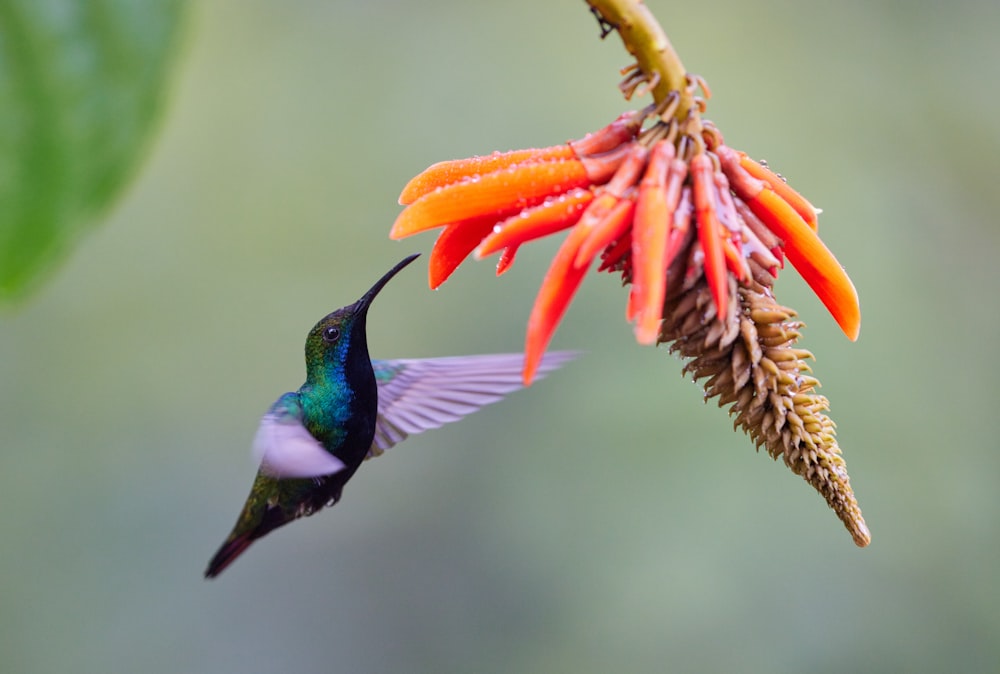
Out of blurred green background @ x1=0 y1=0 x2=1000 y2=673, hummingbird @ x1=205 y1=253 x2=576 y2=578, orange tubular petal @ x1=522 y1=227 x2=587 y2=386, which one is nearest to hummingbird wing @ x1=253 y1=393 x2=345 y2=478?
hummingbird @ x1=205 y1=253 x2=576 y2=578

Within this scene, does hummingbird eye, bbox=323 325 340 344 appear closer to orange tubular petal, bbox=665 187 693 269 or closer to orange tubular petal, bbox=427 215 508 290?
orange tubular petal, bbox=427 215 508 290

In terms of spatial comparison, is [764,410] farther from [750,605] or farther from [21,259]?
[750,605]

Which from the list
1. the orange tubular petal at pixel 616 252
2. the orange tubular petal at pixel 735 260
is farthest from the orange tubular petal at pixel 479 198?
the orange tubular petal at pixel 735 260

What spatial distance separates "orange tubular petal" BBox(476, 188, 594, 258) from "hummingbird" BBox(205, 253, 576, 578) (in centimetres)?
71

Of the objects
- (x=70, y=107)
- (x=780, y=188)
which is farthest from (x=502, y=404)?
(x=70, y=107)

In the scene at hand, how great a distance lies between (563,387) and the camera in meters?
3.89

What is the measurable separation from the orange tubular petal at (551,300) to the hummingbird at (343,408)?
78 cm

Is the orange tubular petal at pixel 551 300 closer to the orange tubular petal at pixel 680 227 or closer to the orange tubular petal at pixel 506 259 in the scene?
the orange tubular petal at pixel 680 227

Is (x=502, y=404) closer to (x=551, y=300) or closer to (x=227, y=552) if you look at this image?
(x=227, y=552)

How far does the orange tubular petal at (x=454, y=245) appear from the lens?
137 centimetres

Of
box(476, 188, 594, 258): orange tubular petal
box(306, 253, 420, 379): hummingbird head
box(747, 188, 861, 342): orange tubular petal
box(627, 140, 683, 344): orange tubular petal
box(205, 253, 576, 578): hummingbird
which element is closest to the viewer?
box(627, 140, 683, 344): orange tubular petal

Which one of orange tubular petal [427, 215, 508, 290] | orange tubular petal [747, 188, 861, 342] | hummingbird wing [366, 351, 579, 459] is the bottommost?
orange tubular petal [747, 188, 861, 342]

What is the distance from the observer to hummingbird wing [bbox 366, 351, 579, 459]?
2.23m

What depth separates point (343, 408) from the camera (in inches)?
83.9
